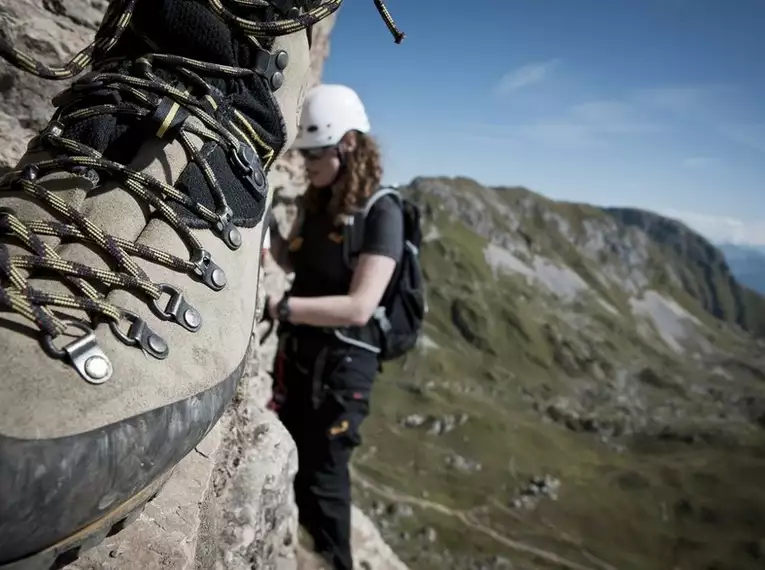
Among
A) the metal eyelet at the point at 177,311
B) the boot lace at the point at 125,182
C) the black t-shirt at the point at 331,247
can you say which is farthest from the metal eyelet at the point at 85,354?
the black t-shirt at the point at 331,247

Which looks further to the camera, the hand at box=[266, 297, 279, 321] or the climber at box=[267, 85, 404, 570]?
the climber at box=[267, 85, 404, 570]

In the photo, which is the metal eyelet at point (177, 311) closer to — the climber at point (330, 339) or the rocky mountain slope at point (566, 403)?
the climber at point (330, 339)

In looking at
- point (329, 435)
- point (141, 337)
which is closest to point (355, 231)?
point (329, 435)

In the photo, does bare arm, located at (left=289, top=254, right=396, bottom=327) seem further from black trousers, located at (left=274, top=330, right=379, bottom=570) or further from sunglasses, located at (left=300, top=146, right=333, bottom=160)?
sunglasses, located at (left=300, top=146, right=333, bottom=160)

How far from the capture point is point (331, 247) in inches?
229

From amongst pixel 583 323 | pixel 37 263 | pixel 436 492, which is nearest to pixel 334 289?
pixel 37 263

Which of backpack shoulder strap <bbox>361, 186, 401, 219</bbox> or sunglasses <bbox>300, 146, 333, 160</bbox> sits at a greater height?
sunglasses <bbox>300, 146, 333, 160</bbox>

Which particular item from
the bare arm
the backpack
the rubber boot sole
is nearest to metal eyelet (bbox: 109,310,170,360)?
the rubber boot sole

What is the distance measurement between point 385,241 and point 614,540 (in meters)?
68.4

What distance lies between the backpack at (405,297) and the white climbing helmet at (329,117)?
2.70ft

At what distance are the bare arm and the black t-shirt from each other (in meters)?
0.12

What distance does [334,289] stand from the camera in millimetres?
5852

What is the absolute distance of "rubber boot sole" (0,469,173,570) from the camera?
1.48 metres

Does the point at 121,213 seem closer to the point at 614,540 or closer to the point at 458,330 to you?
the point at 614,540
